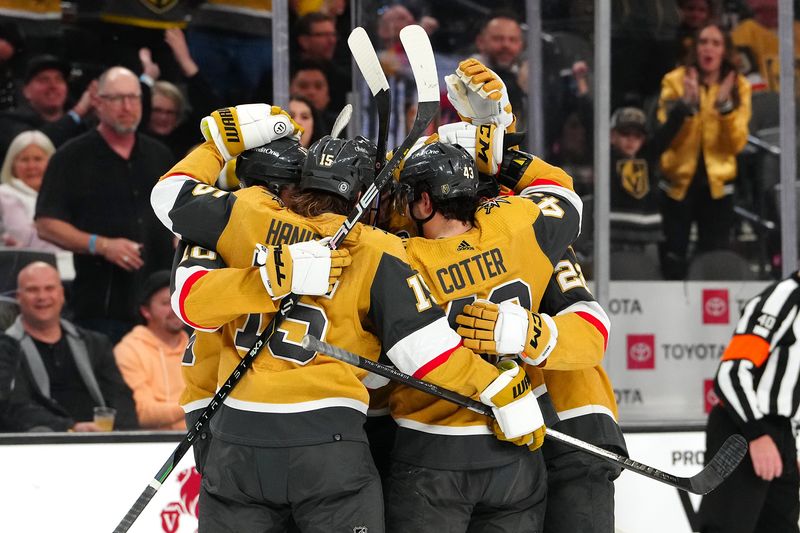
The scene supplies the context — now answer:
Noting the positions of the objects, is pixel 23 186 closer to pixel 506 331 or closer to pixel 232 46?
pixel 232 46

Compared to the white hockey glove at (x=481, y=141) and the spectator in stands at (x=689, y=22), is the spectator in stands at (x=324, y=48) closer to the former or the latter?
the spectator in stands at (x=689, y=22)

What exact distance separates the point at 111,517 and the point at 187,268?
161cm

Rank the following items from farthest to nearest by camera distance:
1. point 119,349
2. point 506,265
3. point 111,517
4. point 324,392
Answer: point 119,349 → point 111,517 → point 506,265 → point 324,392

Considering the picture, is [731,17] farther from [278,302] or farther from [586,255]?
[278,302]

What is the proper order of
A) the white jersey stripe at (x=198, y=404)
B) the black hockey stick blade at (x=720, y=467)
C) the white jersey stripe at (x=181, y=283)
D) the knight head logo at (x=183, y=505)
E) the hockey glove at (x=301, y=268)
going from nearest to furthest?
1. the hockey glove at (x=301, y=268)
2. the white jersey stripe at (x=181, y=283)
3. the white jersey stripe at (x=198, y=404)
4. the black hockey stick blade at (x=720, y=467)
5. the knight head logo at (x=183, y=505)

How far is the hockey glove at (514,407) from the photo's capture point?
223 centimetres

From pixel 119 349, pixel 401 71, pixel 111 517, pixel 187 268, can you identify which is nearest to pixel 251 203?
pixel 187 268

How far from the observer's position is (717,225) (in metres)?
4.70

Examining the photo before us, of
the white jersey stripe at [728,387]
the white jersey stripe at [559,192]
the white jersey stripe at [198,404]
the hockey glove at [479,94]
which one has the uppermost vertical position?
the hockey glove at [479,94]

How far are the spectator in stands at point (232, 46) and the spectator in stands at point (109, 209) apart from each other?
0.29 meters

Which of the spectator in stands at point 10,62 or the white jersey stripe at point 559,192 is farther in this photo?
the spectator in stands at point 10,62

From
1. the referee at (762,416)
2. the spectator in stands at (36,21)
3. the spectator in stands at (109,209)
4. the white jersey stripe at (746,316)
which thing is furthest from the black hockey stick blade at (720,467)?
the spectator in stands at (36,21)

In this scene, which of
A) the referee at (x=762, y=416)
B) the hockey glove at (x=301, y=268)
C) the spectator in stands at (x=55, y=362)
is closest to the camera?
the hockey glove at (x=301, y=268)

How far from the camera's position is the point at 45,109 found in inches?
162
